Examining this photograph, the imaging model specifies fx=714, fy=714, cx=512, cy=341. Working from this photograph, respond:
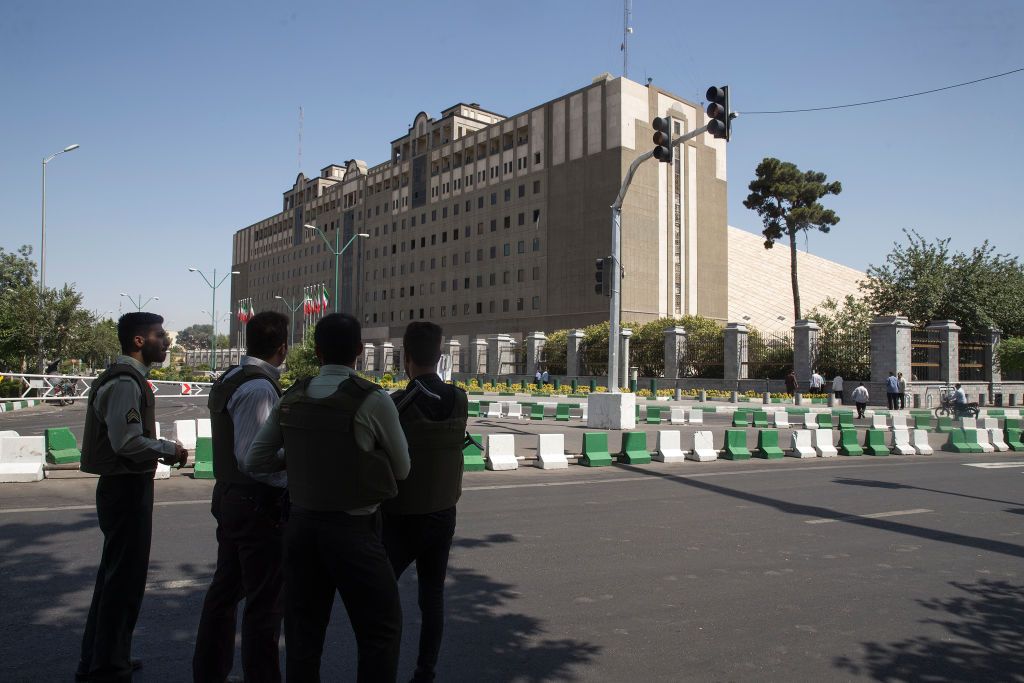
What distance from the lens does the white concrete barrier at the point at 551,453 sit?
13.1m

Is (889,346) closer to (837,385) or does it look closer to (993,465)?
(837,385)

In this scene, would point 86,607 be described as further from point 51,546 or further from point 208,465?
point 208,465

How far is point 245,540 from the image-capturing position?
342cm

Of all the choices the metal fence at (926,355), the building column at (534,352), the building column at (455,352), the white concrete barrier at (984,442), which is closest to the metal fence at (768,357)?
the metal fence at (926,355)

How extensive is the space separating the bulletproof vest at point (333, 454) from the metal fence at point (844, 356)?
117 ft

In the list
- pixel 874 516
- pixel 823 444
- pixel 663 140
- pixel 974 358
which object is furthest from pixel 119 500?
pixel 974 358

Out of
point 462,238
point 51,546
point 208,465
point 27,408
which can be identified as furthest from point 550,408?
point 462,238

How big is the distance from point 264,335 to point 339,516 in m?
1.16

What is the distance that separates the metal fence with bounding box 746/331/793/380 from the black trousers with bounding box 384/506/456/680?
121 feet

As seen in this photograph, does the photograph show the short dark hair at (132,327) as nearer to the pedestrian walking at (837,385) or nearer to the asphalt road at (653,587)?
the asphalt road at (653,587)

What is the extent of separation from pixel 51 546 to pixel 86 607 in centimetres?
203

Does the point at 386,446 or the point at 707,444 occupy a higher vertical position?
the point at 386,446

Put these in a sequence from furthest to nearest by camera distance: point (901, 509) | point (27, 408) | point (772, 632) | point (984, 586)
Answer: point (27, 408)
point (901, 509)
point (984, 586)
point (772, 632)

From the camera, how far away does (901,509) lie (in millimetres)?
9297
